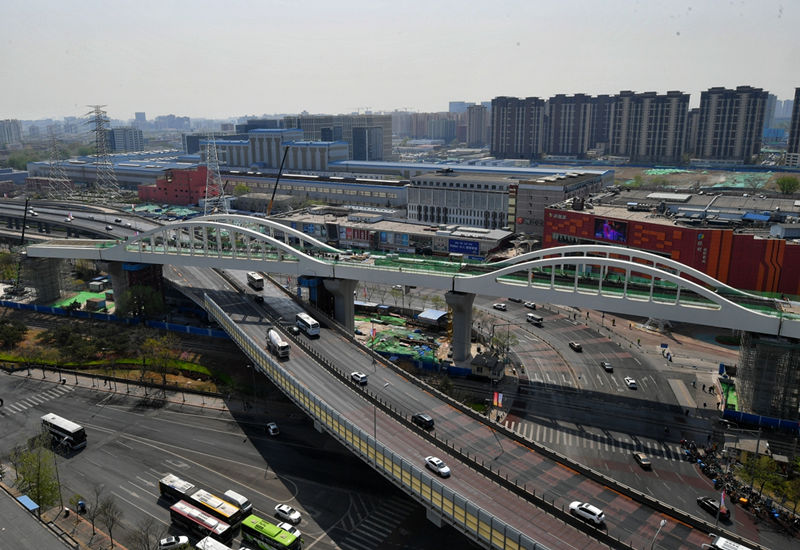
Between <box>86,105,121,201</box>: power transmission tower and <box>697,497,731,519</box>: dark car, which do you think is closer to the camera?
<box>697,497,731,519</box>: dark car

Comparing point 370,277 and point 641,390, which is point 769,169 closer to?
point 641,390

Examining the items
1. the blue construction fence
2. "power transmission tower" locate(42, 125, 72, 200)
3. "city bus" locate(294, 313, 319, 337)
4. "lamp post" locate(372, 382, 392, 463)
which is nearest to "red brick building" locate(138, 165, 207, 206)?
"power transmission tower" locate(42, 125, 72, 200)

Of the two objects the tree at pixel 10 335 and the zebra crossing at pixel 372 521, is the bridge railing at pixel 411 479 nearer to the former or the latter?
the zebra crossing at pixel 372 521

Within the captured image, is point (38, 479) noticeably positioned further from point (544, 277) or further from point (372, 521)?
point (544, 277)

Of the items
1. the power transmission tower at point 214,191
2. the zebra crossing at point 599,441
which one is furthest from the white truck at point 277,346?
the power transmission tower at point 214,191

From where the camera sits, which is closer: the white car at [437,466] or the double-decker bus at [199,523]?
the white car at [437,466]

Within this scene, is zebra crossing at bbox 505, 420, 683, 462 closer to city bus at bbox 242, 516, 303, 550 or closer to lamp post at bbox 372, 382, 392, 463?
lamp post at bbox 372, 382, 392, 463

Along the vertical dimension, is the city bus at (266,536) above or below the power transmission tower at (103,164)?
below
